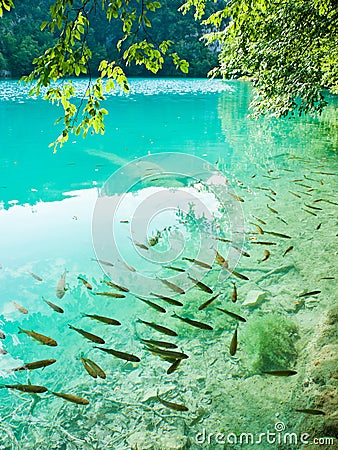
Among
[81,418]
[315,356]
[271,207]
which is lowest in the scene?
[81,418]

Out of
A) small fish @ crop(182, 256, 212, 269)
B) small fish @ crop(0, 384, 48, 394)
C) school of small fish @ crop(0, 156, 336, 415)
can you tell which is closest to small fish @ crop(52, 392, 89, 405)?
school of small fish @ crop(0, 156, 336, 415)

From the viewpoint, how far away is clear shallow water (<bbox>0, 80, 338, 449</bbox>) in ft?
9.02

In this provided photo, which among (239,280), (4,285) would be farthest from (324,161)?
(4,285)

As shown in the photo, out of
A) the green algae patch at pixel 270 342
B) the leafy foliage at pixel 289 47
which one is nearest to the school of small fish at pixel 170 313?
the green algae patch at pixel 270 342

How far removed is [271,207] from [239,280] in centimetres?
277

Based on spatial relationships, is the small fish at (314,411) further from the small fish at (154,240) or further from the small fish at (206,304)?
the small fish at (154,240)

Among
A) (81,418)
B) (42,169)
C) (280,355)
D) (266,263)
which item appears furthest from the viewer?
(42,169)

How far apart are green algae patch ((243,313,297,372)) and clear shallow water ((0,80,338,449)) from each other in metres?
0.06

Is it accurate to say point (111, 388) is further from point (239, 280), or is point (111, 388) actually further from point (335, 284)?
point (335, 284)

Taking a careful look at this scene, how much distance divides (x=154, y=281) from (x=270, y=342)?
1814mm

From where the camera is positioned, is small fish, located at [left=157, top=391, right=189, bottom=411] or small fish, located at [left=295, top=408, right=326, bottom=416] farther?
small fish, located at [left=157, top=391, right=189, bottom=411]

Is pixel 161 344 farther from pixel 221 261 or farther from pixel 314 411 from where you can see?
pixel 221 261

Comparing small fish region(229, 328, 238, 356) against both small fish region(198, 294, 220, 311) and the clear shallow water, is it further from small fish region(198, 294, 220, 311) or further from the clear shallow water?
small fish region(198, 294, 220, 311)

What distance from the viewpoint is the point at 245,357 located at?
10.8 ft
